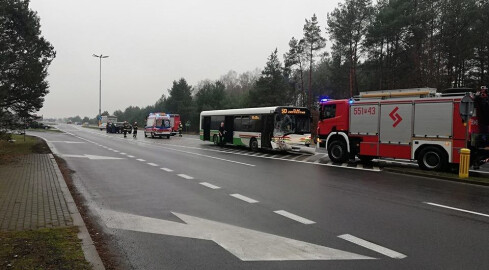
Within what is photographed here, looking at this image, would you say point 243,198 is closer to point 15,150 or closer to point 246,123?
point 246,123

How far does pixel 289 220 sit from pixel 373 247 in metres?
1.76

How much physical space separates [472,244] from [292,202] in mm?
3614

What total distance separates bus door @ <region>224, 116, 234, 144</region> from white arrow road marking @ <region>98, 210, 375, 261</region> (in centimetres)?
1883

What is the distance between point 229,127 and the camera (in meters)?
26.2

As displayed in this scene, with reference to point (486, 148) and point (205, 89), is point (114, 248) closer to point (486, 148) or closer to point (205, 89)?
point (486, 148)

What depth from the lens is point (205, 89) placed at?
244 ft

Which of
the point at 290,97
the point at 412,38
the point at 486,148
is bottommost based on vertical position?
the point at 486,148

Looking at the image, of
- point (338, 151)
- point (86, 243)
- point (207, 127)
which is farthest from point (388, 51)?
point (86, 243)

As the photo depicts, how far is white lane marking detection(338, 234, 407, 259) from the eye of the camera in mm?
4945

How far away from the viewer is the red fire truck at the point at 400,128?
13469 mm

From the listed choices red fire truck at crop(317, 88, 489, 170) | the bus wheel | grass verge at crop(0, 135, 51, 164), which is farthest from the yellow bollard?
grass verge at crop(0, 135, 51, 164)

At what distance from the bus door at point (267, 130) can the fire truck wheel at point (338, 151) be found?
479cm

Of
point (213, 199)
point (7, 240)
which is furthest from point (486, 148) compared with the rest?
point (7, 240)

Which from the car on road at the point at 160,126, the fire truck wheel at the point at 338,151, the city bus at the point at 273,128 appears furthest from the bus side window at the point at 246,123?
the car on road at the point at 160,126
